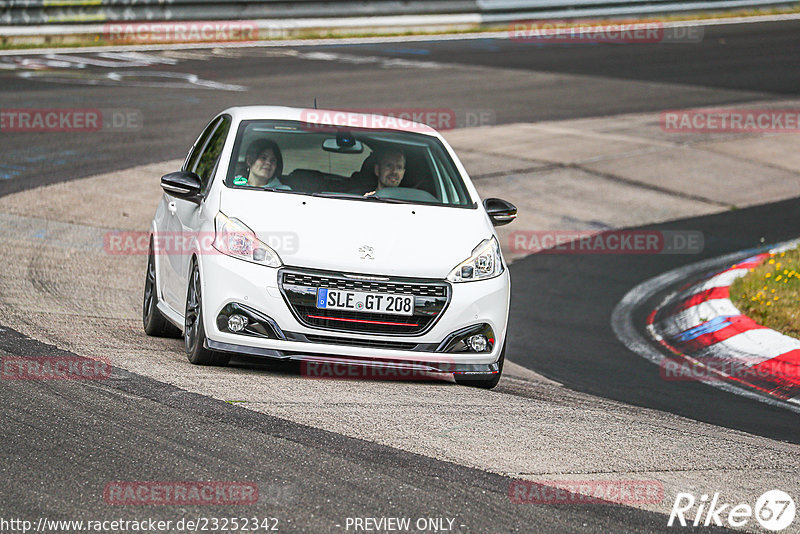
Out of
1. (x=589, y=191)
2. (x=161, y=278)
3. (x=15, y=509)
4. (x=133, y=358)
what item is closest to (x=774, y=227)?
(x=589, y=191)

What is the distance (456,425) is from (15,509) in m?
2.30

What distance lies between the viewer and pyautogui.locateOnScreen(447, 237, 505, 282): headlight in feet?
23.5

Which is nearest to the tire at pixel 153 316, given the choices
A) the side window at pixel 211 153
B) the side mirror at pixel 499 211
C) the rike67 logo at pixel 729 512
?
the side window at pixel 211 153

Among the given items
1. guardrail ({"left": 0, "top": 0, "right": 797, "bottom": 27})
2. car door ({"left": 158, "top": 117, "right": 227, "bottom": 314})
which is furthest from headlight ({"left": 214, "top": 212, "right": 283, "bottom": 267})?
guardrail ({"left": 0, "top": 0, "right": 797, "bottom": 27})

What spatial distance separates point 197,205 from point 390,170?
1.31 meters

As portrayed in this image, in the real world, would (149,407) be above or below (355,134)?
below

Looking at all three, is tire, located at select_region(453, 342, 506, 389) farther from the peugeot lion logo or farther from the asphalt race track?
the peugeot lion logo

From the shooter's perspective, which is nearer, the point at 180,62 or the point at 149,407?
the point at 149,407

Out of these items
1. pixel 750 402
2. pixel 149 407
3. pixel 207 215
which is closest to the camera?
pixel 149 407

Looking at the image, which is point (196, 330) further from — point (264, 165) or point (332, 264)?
point (264, 165)

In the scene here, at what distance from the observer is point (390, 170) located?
8.15m

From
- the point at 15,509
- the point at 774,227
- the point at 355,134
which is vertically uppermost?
the point at 355,134

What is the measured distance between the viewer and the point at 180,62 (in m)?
23.8

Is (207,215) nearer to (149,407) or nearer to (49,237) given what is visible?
(149,407)
